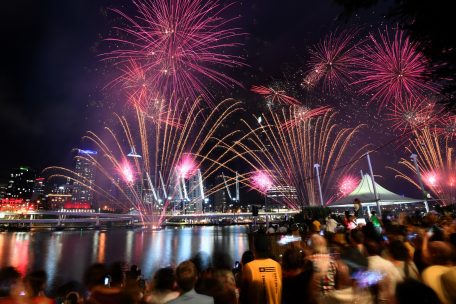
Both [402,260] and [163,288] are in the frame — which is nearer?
[163,288]

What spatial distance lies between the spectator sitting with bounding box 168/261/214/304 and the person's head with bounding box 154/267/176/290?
8.4 inches

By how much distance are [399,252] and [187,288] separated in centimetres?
348

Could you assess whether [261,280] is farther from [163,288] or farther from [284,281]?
[163,288]

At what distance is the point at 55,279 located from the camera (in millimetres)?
29672

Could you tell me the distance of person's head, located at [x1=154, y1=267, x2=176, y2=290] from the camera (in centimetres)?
416

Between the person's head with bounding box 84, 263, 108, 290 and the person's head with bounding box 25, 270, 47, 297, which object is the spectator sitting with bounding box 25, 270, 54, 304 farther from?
the person's head with bounding box 84, 263, 108, 290

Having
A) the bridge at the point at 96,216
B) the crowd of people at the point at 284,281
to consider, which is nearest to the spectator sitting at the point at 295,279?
the crowd of people at the point at 284,281

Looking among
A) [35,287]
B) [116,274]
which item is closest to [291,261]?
[116,274]

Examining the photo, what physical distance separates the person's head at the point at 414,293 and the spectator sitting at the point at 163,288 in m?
2.73

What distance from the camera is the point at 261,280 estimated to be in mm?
4824

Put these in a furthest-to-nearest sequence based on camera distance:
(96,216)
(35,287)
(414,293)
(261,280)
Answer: (96,216), (35,287), (261,280), (414,293)

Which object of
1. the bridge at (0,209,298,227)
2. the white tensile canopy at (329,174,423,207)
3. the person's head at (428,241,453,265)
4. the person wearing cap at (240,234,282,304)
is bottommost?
the person wearing cap at (240,234,282,304)

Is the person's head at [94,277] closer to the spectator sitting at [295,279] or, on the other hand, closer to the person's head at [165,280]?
the person's head at [165,280]

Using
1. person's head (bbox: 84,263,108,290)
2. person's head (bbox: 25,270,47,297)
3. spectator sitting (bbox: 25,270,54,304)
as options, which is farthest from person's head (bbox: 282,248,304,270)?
person's head (bbox: 25,270,47,297)
